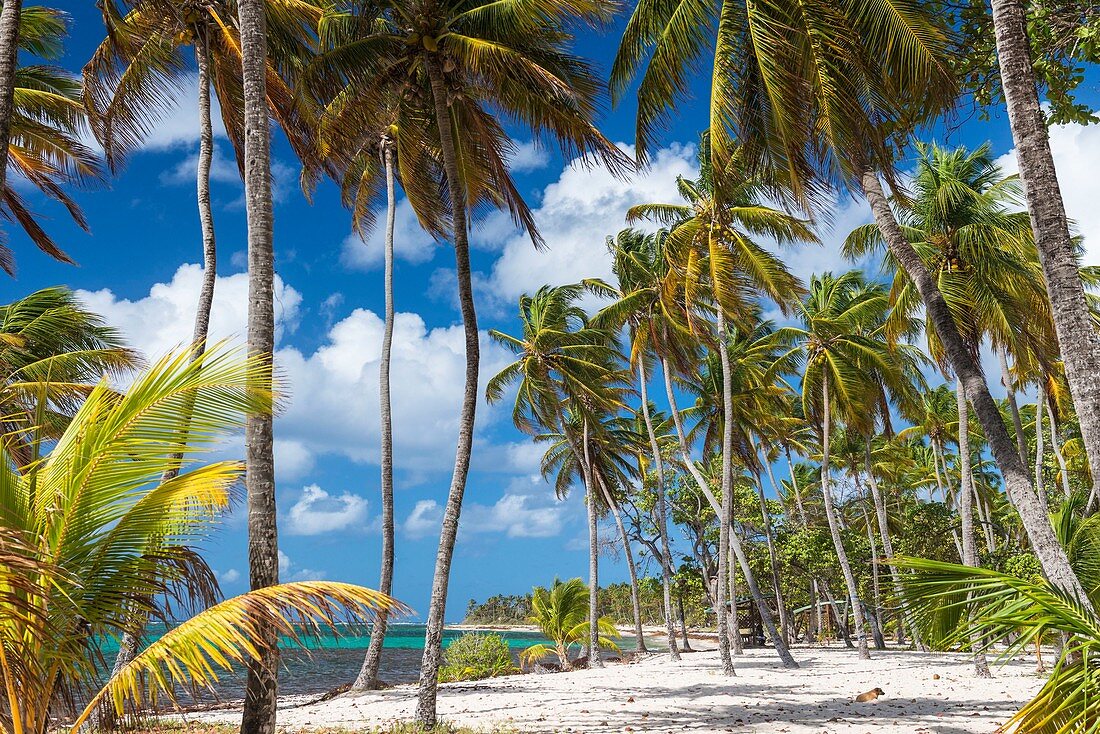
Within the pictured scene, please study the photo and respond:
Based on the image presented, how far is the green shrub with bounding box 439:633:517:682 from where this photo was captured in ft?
78.5

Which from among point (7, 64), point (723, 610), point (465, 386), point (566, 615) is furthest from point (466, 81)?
point (566, 615)

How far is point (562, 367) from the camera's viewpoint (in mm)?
24797

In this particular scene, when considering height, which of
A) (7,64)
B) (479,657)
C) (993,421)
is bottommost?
(479,657)

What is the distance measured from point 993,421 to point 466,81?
972 centimetres

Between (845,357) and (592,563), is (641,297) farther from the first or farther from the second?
(592,563)

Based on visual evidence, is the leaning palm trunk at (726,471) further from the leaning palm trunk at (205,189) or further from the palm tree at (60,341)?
the palm tree at (60,341)

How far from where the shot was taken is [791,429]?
3228 centimetres

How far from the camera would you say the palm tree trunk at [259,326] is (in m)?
5.83

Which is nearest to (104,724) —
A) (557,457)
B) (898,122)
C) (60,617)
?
(60,617)

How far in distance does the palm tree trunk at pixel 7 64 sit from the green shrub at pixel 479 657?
20.9 m

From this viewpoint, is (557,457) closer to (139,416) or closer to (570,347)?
(570,347)

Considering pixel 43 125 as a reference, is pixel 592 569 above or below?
below

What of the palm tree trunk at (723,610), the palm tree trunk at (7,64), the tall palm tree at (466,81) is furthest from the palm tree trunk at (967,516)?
the palm tree trunk at (7,64)

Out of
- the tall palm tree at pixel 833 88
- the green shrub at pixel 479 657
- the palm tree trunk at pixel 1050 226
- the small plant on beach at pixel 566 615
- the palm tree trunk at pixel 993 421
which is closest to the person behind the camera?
the palm tree trunk at pixel 1050 226
